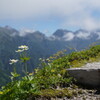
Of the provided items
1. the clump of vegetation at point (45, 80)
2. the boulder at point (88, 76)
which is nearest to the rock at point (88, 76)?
the boulder at point (88, 76)

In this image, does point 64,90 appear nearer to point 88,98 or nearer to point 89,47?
point 88,98

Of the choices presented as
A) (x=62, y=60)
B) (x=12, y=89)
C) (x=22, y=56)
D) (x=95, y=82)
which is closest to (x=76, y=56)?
(x=62, y=60)

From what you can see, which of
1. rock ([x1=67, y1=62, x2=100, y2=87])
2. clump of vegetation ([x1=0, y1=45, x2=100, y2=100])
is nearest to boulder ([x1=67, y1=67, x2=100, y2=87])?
rock ([x1=67, y1=62, x2=100, y2=87])

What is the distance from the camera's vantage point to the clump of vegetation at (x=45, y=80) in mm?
7104

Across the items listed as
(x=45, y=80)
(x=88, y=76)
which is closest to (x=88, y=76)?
(x=88, y=76)

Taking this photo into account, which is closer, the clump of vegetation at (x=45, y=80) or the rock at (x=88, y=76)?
the clump of vegetation at (x=45, y=80)

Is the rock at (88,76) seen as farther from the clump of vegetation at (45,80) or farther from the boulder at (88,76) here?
the clump of vegetation at (45,80)

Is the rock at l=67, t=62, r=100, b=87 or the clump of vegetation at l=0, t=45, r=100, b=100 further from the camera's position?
the rock at l=67, t=62, r=100, b=87

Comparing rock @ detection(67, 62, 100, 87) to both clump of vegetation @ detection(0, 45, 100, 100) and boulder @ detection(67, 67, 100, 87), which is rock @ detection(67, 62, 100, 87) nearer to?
boulder @ detection(67, 67, 100, 87)

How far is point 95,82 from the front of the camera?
8758mm

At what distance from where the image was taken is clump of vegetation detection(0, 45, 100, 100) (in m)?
7.10

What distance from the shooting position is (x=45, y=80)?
8828mm

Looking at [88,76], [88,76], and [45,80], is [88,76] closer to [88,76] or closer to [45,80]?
[88,76]

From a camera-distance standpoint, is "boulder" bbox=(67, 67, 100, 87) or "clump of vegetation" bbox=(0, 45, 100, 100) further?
"boulder" bbox=(67, 67, 100, 87)
